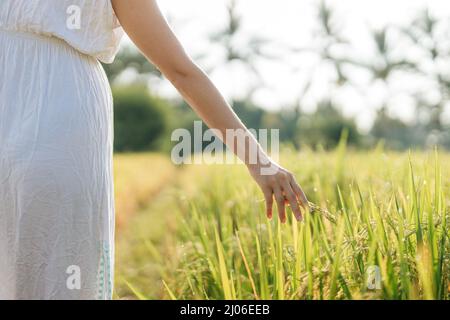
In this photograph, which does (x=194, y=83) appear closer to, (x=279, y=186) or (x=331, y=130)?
(x=279, y=186)

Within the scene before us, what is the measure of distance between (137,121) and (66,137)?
62.3ft

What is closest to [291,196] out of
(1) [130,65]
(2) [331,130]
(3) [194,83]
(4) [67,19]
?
(3) [194,83]

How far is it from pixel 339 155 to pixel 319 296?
2.82 m

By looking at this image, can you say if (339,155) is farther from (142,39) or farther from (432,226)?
(142,39)

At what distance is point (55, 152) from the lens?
1053 millimetres

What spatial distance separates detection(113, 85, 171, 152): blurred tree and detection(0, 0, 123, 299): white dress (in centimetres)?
1861

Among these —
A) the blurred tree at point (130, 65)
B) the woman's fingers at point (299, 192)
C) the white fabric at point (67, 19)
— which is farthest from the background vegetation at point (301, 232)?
the blurred tree at point (130, 65)

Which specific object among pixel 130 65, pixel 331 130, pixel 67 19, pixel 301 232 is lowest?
pixel 301 232

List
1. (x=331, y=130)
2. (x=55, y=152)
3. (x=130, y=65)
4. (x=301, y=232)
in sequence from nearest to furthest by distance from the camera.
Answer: (x=55, y=152) < (x=301, y=232) < (x=331, y=130) < (x=130, y=65)

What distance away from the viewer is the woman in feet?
3.48

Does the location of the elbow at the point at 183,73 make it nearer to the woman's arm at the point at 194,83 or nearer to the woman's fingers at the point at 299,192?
the woman's arm at the point at 194,83

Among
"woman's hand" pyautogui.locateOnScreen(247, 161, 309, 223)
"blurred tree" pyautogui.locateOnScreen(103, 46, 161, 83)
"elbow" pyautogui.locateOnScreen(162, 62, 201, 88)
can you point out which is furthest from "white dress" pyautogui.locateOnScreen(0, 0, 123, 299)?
"blurred tree" pyautogui.locateOnScreen(103, 46, 161, 83)

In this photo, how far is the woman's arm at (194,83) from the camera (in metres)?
1.12

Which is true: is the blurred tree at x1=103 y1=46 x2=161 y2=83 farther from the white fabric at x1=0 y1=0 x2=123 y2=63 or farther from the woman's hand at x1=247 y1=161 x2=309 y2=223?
the woman's hand at x1=247 y1=161 x2=309 y2=223
